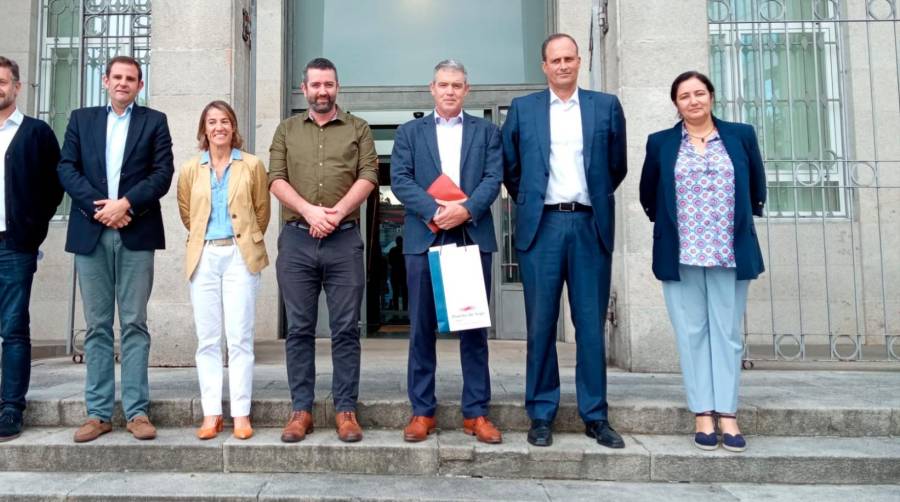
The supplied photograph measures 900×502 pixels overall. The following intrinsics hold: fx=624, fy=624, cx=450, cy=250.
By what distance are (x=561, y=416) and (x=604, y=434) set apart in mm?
330

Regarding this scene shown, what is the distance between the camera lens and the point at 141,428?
3.70 m

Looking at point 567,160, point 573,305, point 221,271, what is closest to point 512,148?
point 567,160

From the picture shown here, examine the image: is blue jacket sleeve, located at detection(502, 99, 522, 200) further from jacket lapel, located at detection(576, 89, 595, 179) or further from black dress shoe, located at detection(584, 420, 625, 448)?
black dress shoe, located at detection(584, 420, 625, 448)

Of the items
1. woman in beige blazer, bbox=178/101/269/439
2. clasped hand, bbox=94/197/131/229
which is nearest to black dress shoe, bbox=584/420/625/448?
woman in beige blazer, bbox=178/101/269/439

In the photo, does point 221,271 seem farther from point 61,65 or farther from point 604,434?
point 61,65

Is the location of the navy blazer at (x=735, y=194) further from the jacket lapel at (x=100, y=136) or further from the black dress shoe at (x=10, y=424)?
the black dress shoe at (x=10, y=424)

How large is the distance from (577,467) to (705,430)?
2.66 ft

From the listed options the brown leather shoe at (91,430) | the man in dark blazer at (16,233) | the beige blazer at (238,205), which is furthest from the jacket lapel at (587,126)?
the man in dark blazer at (16,233)

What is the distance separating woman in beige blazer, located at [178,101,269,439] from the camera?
12.4 ft

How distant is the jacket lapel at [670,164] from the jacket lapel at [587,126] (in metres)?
0.48

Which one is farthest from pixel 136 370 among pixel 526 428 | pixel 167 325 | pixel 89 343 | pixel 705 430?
pixel 705 430

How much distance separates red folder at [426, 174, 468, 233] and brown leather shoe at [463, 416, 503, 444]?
1155mm

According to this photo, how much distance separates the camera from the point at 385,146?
343 inches

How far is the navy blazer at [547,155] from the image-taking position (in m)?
3.65
